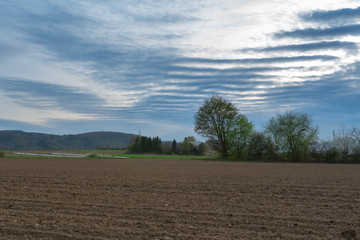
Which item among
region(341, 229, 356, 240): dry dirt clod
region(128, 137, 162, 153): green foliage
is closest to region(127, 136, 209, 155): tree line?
region(128, 137, 162, 153): green foliage

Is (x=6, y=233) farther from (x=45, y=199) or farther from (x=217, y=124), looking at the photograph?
(x=217, y=124)

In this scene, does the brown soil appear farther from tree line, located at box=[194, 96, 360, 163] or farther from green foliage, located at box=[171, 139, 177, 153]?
green foliage, located at box=[171, 139, 177, 153]

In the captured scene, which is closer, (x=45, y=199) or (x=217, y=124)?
(x=45, y=199)

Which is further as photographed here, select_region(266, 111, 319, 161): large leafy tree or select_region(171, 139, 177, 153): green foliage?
select_region(171, 139, 177, 153): green foliage

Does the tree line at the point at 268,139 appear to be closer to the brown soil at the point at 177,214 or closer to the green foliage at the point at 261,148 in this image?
the green foliage at the point at 261,148

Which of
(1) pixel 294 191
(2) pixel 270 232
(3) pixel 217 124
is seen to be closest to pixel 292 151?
(3) pixel 217 124

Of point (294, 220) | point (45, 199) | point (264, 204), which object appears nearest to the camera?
point (294, 220)

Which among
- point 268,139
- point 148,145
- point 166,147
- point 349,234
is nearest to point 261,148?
point 268,139

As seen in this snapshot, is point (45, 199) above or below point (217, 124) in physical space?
below

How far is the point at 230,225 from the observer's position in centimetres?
918

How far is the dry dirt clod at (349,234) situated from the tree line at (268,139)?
54.5 meters

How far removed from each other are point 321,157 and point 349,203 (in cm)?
5074

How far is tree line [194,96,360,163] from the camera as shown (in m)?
59.4

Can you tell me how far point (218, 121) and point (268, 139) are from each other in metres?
11.3
